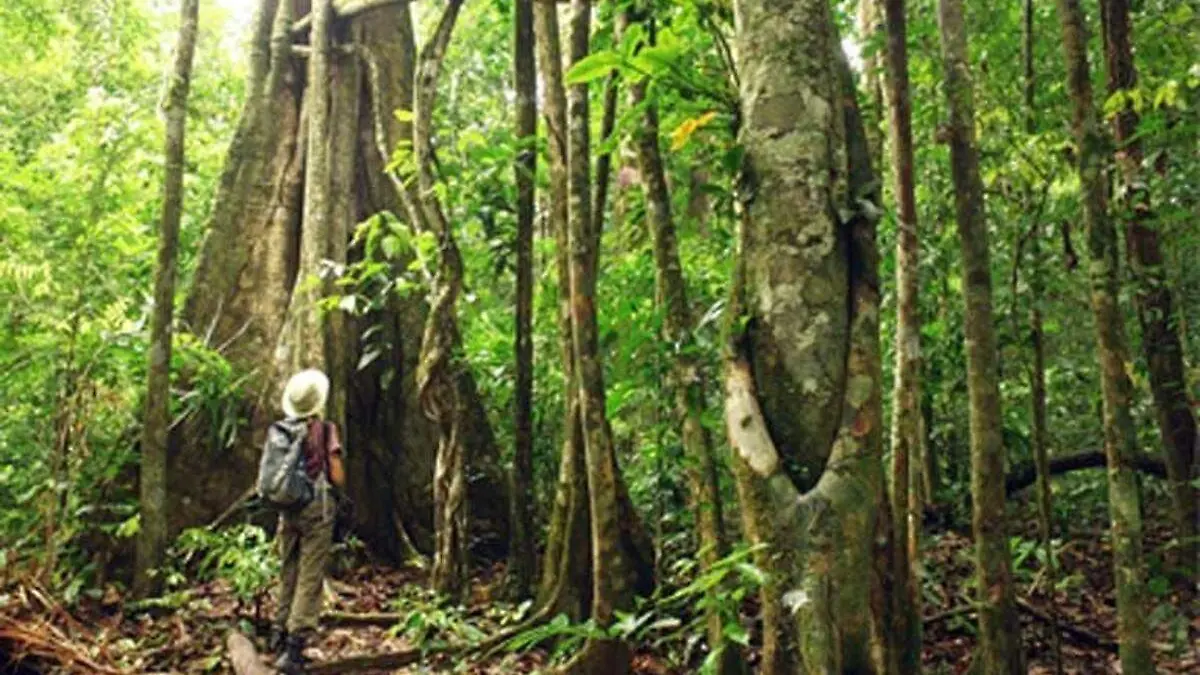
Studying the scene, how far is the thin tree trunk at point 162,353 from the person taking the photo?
7070mm

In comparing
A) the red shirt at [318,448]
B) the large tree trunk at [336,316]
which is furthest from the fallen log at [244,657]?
the large tree trunk at [336,316]

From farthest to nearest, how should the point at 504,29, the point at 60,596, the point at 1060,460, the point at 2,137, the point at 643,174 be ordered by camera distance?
the point at 2,137 < the point at 504,29 < the point at 1060,460 < the point at 60,596 < the point at 643,174

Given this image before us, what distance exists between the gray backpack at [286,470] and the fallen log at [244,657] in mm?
822

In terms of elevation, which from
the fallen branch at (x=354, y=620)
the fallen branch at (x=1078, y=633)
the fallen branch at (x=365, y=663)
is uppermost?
the fallen branch at (x=365, y=663)

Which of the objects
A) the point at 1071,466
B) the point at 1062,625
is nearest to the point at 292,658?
the point at 1062,625

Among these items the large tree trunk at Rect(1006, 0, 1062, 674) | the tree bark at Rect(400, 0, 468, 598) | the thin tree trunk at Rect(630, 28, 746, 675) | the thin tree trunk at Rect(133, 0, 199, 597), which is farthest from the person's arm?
the large tree trunk at Rect(1006, 0, 1062, 674)

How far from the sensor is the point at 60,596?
6598 millimetres

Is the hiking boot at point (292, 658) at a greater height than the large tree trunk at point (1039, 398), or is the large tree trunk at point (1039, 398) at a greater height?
the large tree trunk at point (1039, 398)

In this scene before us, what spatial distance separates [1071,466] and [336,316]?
639 cm

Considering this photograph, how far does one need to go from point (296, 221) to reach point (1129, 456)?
285 inches

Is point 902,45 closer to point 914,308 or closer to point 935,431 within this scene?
point 914,308

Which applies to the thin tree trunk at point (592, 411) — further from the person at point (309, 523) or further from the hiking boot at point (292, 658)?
the person at point (309, 523)

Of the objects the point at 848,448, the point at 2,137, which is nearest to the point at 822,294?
the point at 848,448

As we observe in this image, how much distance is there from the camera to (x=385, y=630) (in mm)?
6656
